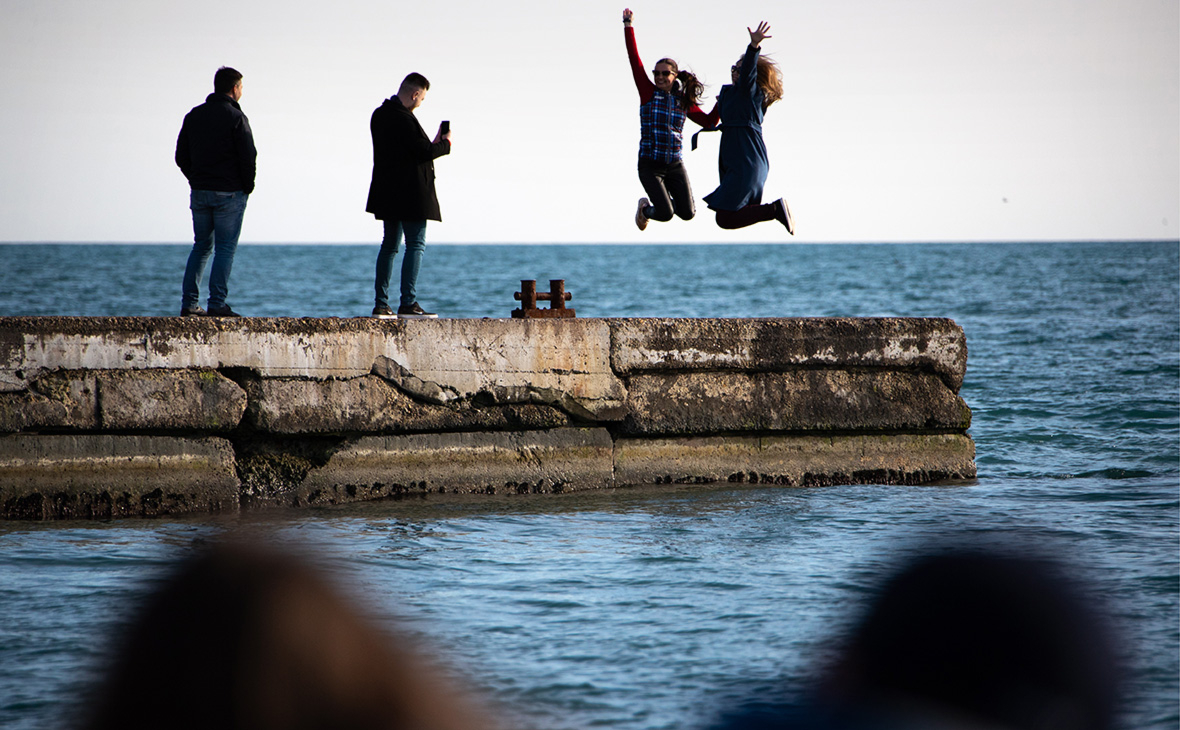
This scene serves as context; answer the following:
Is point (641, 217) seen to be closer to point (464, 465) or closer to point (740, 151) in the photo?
point (740, 151)

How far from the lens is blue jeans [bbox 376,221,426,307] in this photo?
21.9 feet

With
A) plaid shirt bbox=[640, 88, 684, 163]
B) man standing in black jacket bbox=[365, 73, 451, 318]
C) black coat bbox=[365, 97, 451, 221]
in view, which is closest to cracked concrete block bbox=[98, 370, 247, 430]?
man standing in black jacket bbox=[365, 73, 451, 318]

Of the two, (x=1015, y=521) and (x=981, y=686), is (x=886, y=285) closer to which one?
(x=1015, y=521)

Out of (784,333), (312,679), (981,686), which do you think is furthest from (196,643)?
(784,333)

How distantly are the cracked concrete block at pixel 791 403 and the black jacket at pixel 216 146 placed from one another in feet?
8.96

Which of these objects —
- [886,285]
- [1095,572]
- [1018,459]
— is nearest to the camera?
[1095,572]

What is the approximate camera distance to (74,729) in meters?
0.99

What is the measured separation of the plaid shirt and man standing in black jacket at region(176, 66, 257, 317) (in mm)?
2463

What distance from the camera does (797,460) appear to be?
6703 millimetres

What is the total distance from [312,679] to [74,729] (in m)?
0.26

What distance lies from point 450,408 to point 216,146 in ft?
6.92

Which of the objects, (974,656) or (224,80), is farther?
(224,80)

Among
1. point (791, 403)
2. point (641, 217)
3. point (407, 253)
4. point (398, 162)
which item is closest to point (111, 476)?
point (407, 253)

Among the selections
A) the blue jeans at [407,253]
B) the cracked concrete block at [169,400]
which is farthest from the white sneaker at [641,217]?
the cracked concrete block at [169,400]
